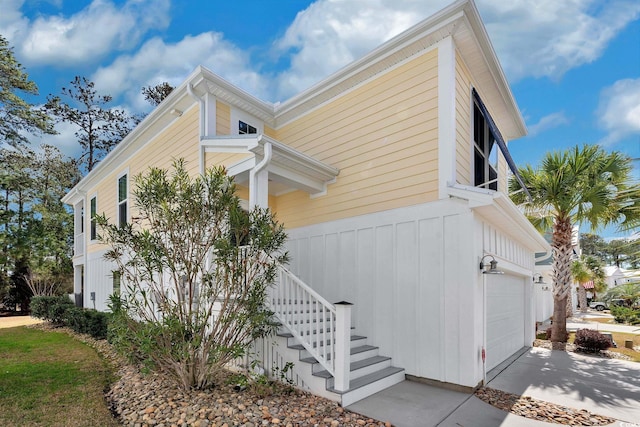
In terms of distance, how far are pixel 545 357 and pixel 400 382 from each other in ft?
16.3

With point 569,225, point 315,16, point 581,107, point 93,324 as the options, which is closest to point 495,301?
point 569,225

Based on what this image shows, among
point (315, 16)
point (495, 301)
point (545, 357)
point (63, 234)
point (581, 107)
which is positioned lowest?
point (545, 357)

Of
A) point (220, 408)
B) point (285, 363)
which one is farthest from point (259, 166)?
point (220, 408)

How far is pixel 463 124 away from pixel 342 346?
470cm

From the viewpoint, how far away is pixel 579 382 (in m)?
6.46

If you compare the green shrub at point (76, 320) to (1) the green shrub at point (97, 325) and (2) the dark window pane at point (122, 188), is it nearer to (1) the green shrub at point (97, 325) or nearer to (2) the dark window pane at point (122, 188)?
(1) the green shrub at point (97, 325)

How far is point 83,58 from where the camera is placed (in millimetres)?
19266

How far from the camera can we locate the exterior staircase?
4906 mm

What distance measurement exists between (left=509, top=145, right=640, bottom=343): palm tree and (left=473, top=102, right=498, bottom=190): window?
96.8 inches

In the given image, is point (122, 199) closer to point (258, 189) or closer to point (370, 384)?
point (258, 189)

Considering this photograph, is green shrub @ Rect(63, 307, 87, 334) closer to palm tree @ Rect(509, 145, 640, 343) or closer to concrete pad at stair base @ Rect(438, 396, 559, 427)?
concrete pad at stair base @ Rect(438, 396, 559, 427)

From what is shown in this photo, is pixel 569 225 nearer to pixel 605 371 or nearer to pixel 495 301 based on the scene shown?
pixel 605 371

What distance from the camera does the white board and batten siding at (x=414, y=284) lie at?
5.61 meters

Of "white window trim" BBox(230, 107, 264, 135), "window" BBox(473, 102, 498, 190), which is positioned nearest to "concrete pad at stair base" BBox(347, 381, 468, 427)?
"window" BBox(473, 102, 498, 190)
